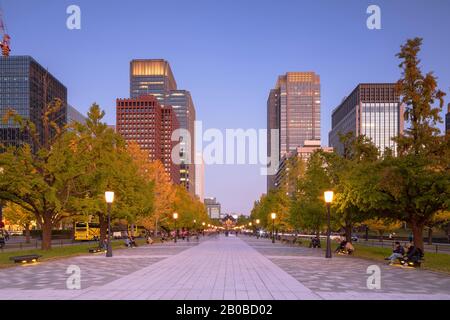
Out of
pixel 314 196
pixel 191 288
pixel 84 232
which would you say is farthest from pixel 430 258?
pixel 84 232

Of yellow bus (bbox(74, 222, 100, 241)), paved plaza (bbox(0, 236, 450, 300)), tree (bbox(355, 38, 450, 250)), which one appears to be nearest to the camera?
paved plaza (bbox(0, 236, 450, 300))

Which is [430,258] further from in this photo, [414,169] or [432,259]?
[414,169]

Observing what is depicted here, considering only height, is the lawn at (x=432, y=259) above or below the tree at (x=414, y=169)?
below

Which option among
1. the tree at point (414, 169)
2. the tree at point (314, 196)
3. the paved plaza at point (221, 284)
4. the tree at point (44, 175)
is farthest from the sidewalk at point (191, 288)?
the tree at point (314, 196)

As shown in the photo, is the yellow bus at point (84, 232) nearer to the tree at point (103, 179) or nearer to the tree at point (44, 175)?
the tree at point (103, 179)

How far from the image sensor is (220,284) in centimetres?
1767

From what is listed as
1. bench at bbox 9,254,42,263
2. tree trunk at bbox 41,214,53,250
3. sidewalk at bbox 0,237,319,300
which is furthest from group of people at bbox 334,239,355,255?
tree trunk at bbox 41,214,53,250

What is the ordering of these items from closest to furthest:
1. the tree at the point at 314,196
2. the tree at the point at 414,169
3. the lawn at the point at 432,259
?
the lawn at the point at 432,259
the tree at the point at 414,169
the tree at the point at 314,196

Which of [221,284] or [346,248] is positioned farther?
[346,248]

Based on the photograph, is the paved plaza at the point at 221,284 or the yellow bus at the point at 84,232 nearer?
the paved plaza at the point at 221,284

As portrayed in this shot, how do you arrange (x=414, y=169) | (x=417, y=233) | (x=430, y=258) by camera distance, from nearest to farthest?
(x=414, y=169) < (x=417, y=233) < (x=430, y=258)

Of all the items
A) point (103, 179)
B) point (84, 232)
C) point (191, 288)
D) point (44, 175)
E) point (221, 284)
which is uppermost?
point (44, 175)

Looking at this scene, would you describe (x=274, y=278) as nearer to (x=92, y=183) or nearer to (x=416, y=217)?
(x=416, y=217)

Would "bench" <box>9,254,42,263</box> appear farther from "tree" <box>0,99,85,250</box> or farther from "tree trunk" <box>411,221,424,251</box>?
"tree trunk" <box>411,221,424,251</box>
